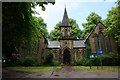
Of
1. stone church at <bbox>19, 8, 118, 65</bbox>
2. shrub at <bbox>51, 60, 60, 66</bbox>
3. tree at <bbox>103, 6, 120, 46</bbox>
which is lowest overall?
shrub at <bbox>51, 60, 60, 66</bbox>

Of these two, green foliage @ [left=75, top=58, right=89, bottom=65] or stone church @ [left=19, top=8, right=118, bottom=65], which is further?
stone church @ [left=19, top=8, right=118, bottom=65]

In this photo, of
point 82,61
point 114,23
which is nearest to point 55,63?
point 82,61

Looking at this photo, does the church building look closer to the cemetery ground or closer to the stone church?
the stone church

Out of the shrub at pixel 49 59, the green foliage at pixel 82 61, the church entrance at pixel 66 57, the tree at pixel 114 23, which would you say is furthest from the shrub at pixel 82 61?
the tree at pixel 114 23

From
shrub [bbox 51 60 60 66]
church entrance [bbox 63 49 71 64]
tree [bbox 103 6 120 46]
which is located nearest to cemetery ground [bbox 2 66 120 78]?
tree [bbox 103 6 120 46]

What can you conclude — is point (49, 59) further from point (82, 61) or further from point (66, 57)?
point (82, 61)

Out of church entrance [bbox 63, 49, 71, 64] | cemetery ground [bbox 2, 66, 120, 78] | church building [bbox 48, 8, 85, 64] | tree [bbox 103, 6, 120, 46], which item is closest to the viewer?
cemetery ground [bbox 2, 66, 120, 78]

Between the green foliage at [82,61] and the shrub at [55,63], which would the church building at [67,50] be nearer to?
the green foliage at [82,61]

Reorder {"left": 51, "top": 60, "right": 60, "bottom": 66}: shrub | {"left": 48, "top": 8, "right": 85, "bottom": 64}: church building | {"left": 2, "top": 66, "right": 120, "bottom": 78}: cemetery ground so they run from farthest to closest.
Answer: {"left": 48, "top": 8, "right": 85, "bottom": 64}: church building
{"left": 51, "top": 60, "right": 60, "bottom": 66}: shrub
{"left": 2, "top": 66, "right": 120, "bottom": 78}: cemetery ground

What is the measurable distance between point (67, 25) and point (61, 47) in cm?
745

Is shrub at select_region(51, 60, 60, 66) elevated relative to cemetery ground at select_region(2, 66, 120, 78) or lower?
lower

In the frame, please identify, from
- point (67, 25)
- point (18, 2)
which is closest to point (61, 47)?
point (67, 25)

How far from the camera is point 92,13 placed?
32.9 m

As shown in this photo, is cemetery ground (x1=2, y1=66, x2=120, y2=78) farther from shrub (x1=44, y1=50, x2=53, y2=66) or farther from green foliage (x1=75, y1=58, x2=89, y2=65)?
shrub (x1=44, y1=50, x2=53, y2=66)
